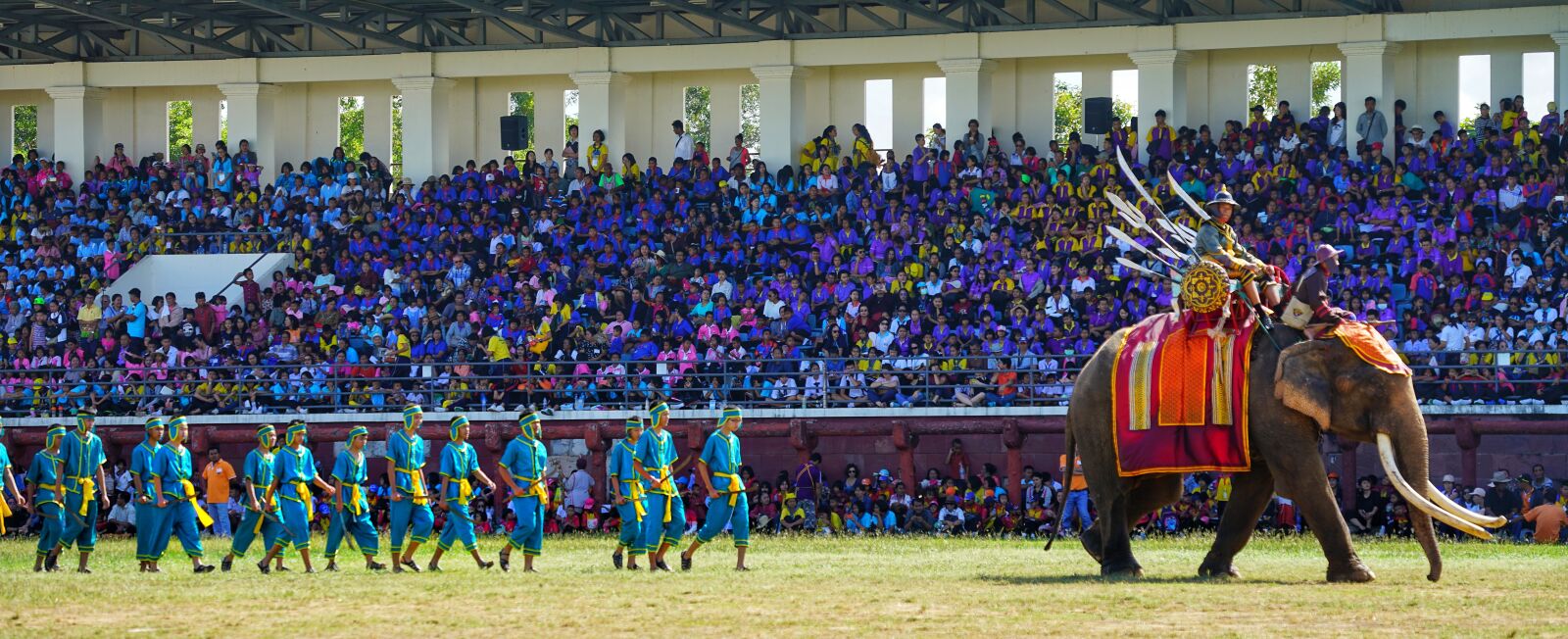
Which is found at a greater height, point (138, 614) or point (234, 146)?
point (234, 146)

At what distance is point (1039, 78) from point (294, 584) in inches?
857

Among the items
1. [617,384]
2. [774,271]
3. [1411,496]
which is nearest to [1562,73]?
[774,271]

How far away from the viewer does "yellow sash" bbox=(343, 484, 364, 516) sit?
19.7 metres

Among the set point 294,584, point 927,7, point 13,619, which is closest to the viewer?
point 13,619

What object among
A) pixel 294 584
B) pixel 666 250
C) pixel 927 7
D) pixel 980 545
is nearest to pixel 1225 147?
pixel 927 7

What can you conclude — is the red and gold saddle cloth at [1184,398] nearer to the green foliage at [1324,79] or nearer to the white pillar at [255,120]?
the white pillar at [255,120]

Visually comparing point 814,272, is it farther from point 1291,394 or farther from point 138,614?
point 138,614

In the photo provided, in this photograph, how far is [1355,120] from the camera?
3388 cm

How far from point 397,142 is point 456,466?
2555 centimetres

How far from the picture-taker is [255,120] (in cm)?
4003

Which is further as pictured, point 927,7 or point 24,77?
point 24,77

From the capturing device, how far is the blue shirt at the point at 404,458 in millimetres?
19547

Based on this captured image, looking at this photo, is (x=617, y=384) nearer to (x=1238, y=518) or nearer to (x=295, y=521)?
(x=295, y=521)

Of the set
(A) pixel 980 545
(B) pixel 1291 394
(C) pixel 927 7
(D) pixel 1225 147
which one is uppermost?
(C) pixel 927 7
